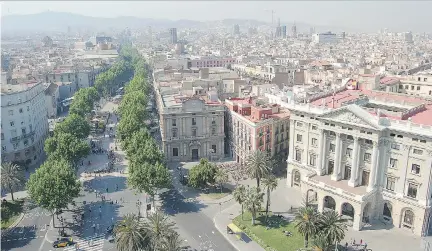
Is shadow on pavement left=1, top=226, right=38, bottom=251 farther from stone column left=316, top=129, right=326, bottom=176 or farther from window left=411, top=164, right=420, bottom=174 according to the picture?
window left=411, top=164, right=420, bottom=174

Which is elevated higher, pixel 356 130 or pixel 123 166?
pixel 356 130

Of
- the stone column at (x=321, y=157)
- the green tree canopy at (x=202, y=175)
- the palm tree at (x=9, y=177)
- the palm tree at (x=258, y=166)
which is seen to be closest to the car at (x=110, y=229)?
the green tree canopy at (x=202, y=175)

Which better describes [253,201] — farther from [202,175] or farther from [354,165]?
[354,165]

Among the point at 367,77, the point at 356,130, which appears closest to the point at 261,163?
the point at 356,130

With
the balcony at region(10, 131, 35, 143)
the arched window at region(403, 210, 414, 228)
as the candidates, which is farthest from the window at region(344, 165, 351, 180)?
the balcony at region(10, 131, 35, 143)

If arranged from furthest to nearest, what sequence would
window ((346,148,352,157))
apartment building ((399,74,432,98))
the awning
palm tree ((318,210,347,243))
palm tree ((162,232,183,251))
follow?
apartment building ((399,74,432,98)), window ((346,148,352,157)), the awning, palm tree ((318,210,347,243)), palm tree ((162,232,183,251))

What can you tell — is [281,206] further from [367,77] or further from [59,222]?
[367,77]

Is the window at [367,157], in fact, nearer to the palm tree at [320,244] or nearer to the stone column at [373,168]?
the stone column at [373,168]
